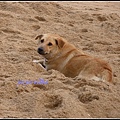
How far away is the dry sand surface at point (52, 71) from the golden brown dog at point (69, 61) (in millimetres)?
276

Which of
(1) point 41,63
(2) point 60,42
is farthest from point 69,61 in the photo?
(1) point 41,63

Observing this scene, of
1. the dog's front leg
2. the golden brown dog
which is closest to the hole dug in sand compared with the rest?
the golden brown dog

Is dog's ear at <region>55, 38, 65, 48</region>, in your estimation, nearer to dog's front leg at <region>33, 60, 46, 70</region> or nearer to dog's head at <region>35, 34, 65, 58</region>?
dog's head at <region>35, 34, 65, 58</region>

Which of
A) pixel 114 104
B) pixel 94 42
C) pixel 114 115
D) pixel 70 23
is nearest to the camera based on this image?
pixel 114 115

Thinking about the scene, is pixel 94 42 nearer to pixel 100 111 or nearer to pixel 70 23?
pixel 70 23

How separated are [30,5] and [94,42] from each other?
304 centimetres

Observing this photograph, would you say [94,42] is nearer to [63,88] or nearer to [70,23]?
[70,23]

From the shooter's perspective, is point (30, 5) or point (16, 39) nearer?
point (16, 39)

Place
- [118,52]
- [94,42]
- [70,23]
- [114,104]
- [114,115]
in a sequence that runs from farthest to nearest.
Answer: [70,23] < [94,42] < [118,52] < [114,104] < [114,115]

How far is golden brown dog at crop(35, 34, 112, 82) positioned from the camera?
17.0ft

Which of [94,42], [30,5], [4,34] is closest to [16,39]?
[4,34]

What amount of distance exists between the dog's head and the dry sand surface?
31 cm

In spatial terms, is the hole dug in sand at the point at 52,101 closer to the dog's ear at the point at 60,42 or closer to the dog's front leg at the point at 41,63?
the dog's front leg at the point at 41,63

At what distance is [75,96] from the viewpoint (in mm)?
4148
